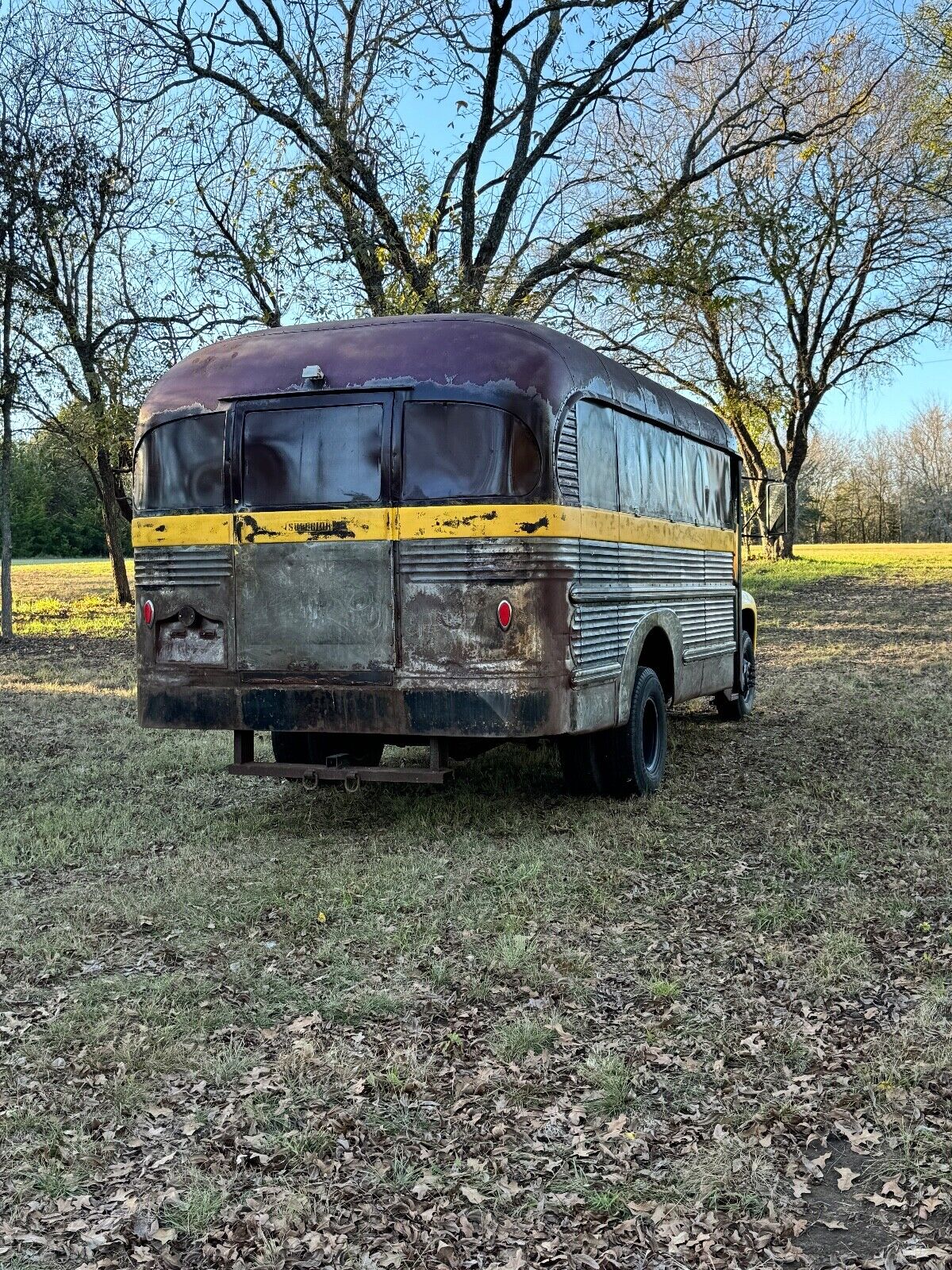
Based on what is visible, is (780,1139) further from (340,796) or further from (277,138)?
(277,138)

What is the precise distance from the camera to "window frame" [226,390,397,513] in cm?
650

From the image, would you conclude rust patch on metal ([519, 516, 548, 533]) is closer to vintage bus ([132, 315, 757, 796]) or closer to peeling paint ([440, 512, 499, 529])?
vintage bus ([132, 315, 757, 796])

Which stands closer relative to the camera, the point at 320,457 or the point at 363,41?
the point at 320,457

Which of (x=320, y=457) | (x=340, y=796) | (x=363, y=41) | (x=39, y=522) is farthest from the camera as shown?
(x=39, y=522)

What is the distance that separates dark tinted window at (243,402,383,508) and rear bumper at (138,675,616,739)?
3.55 feet

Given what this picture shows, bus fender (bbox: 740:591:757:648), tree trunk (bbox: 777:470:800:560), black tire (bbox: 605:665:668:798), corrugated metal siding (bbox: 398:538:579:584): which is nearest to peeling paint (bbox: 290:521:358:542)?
corrugated metal siding (bbox: 398:538:579:584)

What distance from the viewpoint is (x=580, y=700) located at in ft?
21.9

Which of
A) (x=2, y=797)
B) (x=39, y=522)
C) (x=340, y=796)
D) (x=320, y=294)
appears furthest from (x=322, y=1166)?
(x=39, y=522)

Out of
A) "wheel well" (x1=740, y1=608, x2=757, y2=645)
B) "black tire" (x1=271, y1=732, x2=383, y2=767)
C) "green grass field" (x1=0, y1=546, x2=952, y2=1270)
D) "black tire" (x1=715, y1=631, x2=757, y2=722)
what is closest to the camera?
"green grass field" (x1=0, y1=546, x2=952, y2=1270)

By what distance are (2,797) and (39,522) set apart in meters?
63.0

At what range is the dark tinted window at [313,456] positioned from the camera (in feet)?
21.5

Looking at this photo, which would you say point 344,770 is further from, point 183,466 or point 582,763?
point 183,466

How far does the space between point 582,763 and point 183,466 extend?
3.14 meters

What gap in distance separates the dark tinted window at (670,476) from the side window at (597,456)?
0.53ft
